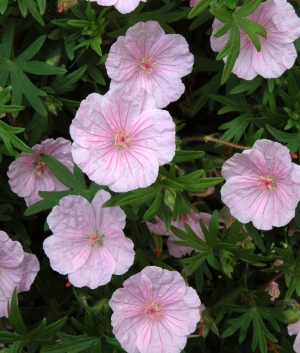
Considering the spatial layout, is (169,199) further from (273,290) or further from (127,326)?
(273,290)

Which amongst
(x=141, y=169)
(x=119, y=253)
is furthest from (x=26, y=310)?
(x=141, y=169)

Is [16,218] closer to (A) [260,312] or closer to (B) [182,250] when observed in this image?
(B) [182,250]

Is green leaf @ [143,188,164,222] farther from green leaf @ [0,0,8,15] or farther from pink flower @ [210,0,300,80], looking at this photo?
green leaf @ [0,0,8,15]

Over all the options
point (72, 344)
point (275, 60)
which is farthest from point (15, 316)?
point (275, 60)

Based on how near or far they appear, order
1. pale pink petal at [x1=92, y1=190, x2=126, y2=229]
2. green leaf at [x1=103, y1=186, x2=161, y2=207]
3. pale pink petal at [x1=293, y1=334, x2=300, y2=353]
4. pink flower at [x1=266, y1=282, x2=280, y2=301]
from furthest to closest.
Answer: pink flower at [x1=266, y1=282, x2=280, y2=301]
pale pink petal at [x1=293, y1=334, x2=300, y2=353]
pale pink petal at [x1=92, y1=190, x2=126, y2=229]
green leaf at [x1=103, y1=186, x2=161, y2=207]

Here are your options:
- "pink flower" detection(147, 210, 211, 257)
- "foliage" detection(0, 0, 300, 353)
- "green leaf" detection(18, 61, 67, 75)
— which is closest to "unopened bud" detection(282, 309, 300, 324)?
"foliage" detection(0, 0, 300, 353)

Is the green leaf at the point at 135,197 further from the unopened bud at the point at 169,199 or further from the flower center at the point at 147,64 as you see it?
the flower center at the point at 147,64

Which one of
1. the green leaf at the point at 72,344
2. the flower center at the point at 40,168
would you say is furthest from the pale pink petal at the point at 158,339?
the flower center at the point at 40,168
